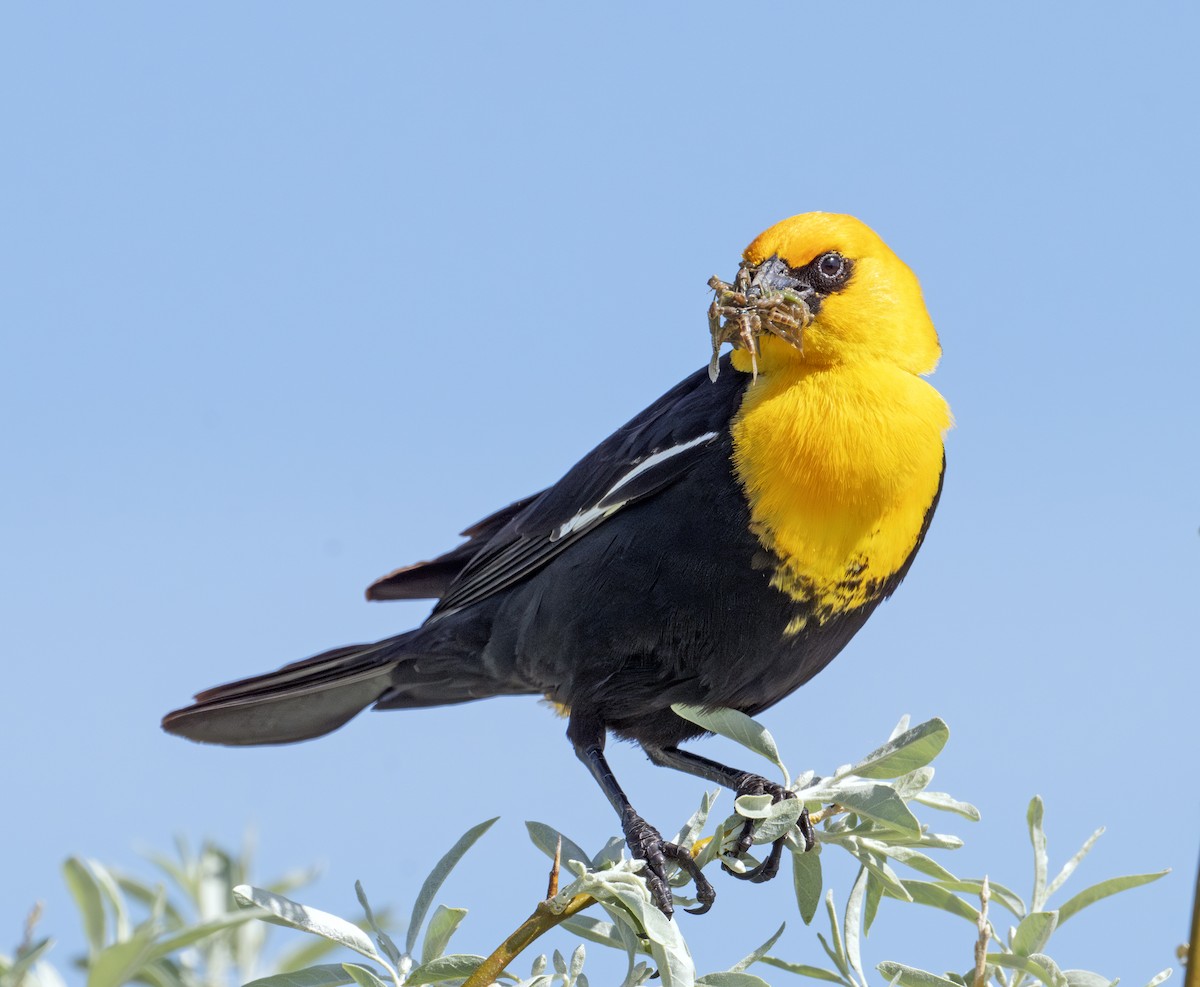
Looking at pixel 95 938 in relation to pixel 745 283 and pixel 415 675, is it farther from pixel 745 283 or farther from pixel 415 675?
pixel 415 675

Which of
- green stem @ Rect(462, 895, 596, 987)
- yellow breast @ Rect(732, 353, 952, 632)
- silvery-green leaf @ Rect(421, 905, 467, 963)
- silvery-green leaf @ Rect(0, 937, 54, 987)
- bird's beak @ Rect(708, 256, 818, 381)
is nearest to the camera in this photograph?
silvery-green leaf @ Rect(0, 937, 54, 987)

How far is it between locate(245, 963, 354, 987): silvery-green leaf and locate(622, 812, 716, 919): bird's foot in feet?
3.57

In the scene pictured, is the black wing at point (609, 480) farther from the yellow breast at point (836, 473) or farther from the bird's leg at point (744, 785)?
the bird's leg at point (744, 785)

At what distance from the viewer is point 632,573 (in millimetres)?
4688

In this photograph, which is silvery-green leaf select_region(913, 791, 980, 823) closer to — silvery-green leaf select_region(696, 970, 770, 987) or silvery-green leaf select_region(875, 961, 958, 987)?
silvery-green leaf select_region(875, 961, 958, 987)

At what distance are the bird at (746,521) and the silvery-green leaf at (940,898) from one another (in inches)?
42.5

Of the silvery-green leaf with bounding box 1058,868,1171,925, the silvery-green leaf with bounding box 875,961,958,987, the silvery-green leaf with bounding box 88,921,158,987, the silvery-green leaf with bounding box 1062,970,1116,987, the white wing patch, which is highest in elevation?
the white wing patch

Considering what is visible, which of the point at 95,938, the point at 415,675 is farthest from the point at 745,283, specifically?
the point at 95,938

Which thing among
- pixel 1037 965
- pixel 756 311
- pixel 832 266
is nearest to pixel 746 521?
pixel 756 311

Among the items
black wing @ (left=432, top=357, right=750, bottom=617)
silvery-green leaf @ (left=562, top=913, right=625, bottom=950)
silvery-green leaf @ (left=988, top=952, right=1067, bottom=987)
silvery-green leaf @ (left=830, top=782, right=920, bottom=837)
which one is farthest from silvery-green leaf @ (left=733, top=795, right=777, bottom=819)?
black wing @ (left=432, top=357, right=750, bottom=617)

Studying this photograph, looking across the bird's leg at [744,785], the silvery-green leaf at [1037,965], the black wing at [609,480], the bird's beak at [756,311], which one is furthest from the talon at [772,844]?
the bird's beak at [756,311]

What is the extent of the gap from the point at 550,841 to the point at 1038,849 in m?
1.00

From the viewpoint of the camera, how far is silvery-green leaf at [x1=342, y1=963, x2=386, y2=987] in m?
2.46

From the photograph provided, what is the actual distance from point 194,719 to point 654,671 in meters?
2.18
